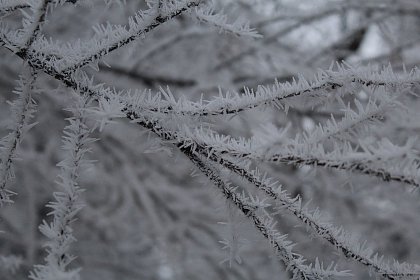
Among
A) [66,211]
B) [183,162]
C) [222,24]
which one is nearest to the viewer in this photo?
[66,211]

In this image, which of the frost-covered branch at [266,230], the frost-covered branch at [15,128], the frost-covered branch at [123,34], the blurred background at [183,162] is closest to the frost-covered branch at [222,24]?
the frost-covered branch at [123,34]

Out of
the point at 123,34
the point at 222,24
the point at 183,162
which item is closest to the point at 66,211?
the point at 123,34

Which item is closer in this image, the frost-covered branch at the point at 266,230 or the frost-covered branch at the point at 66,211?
the frost-covered branch at the point at 66,211

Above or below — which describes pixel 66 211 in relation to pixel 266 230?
above

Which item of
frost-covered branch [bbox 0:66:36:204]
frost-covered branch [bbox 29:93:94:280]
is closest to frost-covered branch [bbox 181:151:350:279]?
frost-covered branch [bbox 29:93:94:280]

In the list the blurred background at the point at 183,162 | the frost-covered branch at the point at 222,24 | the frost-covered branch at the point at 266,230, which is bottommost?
the blurred background at the point at 183,162

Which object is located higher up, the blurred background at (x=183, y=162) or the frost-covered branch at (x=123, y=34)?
the frost-covered branch at (x=123, y=34)

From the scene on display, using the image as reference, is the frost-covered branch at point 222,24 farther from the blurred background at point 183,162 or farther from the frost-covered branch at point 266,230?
the blurred background at point 183,162

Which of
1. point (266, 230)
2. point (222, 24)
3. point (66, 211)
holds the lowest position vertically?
point (266, 230)

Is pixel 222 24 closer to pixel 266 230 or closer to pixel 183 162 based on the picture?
pixel 266 230

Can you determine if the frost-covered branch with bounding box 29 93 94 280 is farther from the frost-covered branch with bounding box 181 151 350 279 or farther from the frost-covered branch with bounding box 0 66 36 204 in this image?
the frost-covered branch with bounding box 181 151 350 279
